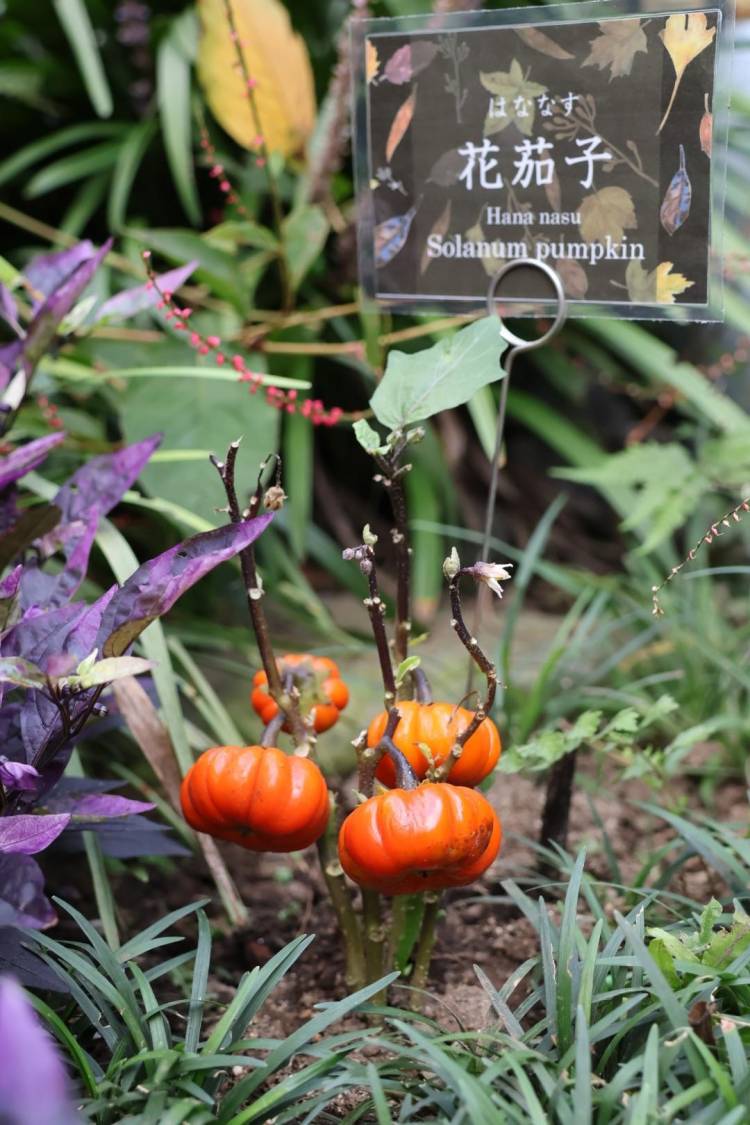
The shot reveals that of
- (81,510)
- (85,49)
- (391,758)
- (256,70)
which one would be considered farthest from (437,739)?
(85,49)

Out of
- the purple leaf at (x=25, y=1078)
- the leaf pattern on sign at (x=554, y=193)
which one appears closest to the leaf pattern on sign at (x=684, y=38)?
the leaf pattern on sign at (x=554, y=193)

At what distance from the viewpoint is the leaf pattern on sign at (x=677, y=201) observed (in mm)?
932

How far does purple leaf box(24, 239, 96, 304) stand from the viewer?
1.24 m

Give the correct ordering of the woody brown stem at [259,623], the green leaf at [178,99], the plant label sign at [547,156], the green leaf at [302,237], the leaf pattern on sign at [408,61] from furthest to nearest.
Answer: the green leaf at [178,99], the green leaf at [302,237], the leaf pattern on sign at [408,61], the plant label sign at [547,156], the woody brown stem at [259,623]

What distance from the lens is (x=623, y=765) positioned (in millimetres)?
1588

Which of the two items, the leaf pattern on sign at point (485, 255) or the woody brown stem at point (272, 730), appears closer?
the woody brown stem at point (272, 730)

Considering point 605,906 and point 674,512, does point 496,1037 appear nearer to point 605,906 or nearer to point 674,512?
point 605,906

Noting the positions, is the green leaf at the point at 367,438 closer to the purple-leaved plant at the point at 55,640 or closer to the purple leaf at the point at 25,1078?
the purple-leaved plant at the point at 55,640

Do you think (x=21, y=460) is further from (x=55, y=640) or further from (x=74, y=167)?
(x=74, y=167)

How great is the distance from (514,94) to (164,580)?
1.87 feet

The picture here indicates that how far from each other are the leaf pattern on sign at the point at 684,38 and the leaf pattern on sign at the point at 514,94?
0.39ft

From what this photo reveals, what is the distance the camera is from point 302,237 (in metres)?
1.56

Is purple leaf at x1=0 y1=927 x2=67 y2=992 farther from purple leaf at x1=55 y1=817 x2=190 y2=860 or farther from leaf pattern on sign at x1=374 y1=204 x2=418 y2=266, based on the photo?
leaf pattern on sign at x1=374 y1=204 x2=418 y2=266

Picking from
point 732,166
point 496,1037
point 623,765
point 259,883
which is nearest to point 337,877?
point 496,1037
